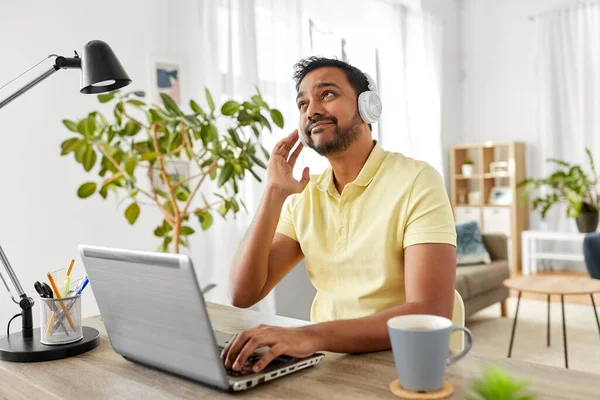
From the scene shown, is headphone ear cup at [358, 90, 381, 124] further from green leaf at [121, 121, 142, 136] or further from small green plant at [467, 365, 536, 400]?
green leaf at [121, 121, 142, 136]

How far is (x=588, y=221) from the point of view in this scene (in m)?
5.17

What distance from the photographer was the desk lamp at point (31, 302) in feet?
3.50

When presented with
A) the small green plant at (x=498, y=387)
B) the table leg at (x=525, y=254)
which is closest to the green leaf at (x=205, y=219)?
the small green plant at (x=498, y=387)

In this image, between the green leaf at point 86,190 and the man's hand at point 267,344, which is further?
the green leaf at point 86,190

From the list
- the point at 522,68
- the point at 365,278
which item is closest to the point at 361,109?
the point at 365,278

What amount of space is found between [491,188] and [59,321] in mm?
6149

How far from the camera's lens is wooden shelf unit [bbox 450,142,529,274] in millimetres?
6363

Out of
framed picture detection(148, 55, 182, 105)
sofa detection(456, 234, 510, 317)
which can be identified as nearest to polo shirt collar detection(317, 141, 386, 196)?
framed picture detection(148, 55, 182, 105)

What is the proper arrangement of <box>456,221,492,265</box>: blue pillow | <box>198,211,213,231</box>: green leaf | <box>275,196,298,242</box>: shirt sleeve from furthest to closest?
<box>456,221,492,265</box>: blue pillow
<box>198,211,213,231</box>: green leaf
<box>275,196,298,242</box>: shirt sleeve

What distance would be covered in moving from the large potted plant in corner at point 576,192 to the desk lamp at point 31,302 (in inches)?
193

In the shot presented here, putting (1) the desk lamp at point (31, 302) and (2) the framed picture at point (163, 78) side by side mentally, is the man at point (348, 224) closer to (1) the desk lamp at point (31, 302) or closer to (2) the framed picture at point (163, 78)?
(1) the desk lamp at point (31, 302)

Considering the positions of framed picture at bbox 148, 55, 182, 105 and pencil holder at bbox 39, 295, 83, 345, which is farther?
framed picture at bbox 148, 55, 182, 105

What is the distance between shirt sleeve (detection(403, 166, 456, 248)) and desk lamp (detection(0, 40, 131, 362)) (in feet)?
2.22

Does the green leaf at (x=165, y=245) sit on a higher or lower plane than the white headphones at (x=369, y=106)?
lower
